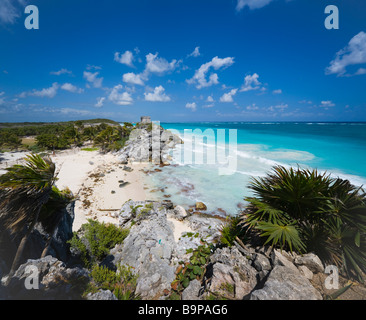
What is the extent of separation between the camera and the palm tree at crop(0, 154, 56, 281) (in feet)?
11.8

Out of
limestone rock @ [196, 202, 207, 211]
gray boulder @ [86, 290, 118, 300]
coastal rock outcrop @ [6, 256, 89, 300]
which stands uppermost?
coastal rock outcrop @ [6, 256, 89, 300]

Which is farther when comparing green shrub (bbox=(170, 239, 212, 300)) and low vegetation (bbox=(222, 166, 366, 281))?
green shrub (bbox=(170, 239, 212, 300))

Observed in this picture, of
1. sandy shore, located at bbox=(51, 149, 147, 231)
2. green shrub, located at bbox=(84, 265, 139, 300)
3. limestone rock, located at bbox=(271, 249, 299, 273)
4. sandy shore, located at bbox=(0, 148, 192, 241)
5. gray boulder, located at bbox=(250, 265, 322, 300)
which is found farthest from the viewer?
sandy shore, located at bbox=(51, 149, 147, 231)

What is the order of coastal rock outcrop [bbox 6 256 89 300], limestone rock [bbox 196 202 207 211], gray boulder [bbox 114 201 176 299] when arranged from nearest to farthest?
1. coastal rock outcrop [bbox 6 256 89 300]
2. gray boulder [bbox 114 201 176 299]
3. limestone rock [bbox 196 202 207 211]

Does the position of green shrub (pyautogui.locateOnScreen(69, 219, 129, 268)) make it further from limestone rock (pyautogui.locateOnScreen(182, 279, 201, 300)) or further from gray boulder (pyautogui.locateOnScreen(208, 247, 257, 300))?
gray boulder (pyautogui.locateOnScreen(208, 247, 257, 300))

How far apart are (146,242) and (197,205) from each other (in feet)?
19.9

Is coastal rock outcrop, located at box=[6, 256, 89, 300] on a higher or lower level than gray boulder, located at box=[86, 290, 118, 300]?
higher

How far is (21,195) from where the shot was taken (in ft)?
12.4

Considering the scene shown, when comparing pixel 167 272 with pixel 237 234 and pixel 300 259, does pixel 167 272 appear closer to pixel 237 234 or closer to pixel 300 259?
pixel 237 234

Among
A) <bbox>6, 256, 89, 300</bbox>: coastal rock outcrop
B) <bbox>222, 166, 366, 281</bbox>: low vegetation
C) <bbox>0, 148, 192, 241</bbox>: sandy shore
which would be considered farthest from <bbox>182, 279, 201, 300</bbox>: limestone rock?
<bbox>0, 148, 192, 241</bbox>: sandy shore

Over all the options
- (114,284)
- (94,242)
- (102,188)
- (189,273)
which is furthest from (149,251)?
(102,188)

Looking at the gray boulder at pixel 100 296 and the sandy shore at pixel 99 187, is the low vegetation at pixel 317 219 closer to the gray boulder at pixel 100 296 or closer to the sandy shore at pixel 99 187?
the gray boulder at pixel 100 296

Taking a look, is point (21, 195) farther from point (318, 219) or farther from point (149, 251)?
point (318, 219)

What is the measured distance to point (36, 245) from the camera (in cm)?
487
